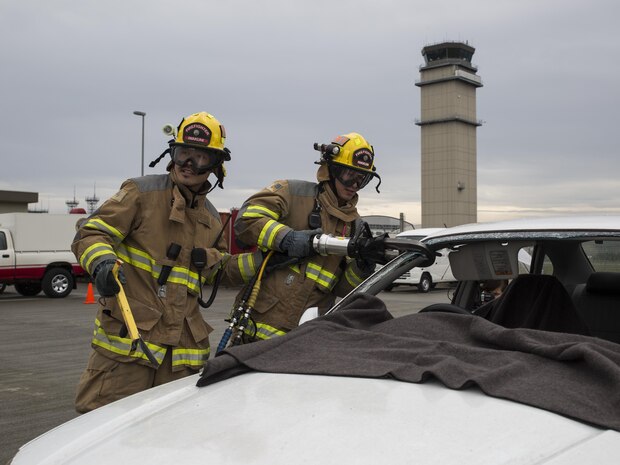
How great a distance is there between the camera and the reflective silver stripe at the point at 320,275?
3.68 m

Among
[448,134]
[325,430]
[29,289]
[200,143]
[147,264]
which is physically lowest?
[29,289]

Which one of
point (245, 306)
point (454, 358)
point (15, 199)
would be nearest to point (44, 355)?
point (245, 306)

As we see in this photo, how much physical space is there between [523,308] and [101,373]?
1989 mm

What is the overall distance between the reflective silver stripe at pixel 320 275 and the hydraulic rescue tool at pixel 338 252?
0.10 m

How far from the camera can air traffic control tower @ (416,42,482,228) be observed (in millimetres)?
65562

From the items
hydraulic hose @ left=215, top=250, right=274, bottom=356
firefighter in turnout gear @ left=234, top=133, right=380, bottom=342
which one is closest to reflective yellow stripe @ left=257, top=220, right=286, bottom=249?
firefighter in turnout gear @ left=234, top=133, right=380, bottom=342

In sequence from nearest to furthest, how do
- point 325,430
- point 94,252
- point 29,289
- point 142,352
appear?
point 325,430 → point 94,252 → point 142,352 → point 29,289

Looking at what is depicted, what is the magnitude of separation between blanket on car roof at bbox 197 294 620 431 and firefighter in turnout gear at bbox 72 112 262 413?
40.6 inches

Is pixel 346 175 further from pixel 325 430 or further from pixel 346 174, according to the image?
pixel 325 430

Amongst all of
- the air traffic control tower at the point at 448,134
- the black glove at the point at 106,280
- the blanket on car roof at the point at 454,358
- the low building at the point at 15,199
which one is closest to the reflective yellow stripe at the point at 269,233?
the black glove at the point at 106,280

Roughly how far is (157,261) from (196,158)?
0.56 metres

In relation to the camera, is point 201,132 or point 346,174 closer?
point 201,132

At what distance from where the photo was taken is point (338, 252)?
11.2 ft

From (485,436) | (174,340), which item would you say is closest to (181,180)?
(174,340)
